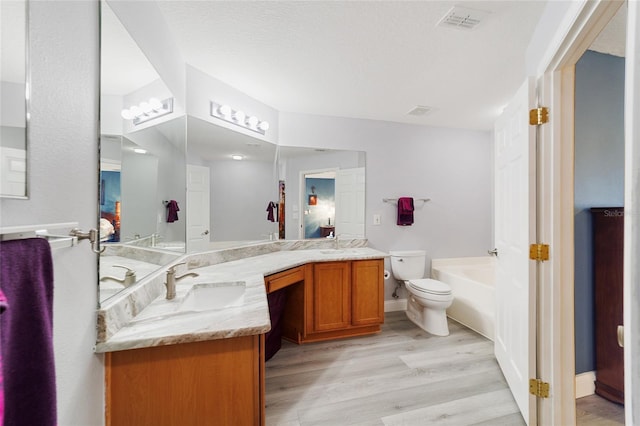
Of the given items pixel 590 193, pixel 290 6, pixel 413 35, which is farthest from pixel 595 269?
pixel 290 6

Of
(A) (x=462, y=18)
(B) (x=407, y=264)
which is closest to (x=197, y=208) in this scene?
(A) (x=462, y=18)

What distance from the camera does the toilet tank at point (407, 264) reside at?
10.2ft

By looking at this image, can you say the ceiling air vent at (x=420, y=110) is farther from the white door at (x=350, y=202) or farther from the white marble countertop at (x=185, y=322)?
the white marble countertop at (x=185, y=322)

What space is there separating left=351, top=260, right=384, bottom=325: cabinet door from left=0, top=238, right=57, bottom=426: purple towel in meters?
2.17

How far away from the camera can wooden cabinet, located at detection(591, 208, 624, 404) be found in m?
1.58

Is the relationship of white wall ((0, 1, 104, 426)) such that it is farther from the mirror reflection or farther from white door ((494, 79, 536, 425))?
white door ((494, 79, 536, 425))

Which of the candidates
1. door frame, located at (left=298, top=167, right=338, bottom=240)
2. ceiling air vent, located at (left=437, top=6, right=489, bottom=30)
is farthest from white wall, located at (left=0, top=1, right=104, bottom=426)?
door frame, located at (left=298, top=167, right=338, bottom=240)

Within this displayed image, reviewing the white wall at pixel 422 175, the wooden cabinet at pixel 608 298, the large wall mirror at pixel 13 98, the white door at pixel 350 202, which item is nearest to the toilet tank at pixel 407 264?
the white wall at pixel 422 175

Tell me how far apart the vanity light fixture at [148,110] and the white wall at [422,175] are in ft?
4.60

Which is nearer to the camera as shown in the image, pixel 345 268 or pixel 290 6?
pixel 290 6

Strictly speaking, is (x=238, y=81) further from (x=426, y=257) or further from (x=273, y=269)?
(x=426, y=257)

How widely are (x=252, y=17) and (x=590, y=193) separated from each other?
2.41m

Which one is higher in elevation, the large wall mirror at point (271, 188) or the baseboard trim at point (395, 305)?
the large wall mirror at point (271, 188)

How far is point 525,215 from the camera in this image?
1.46 meters
